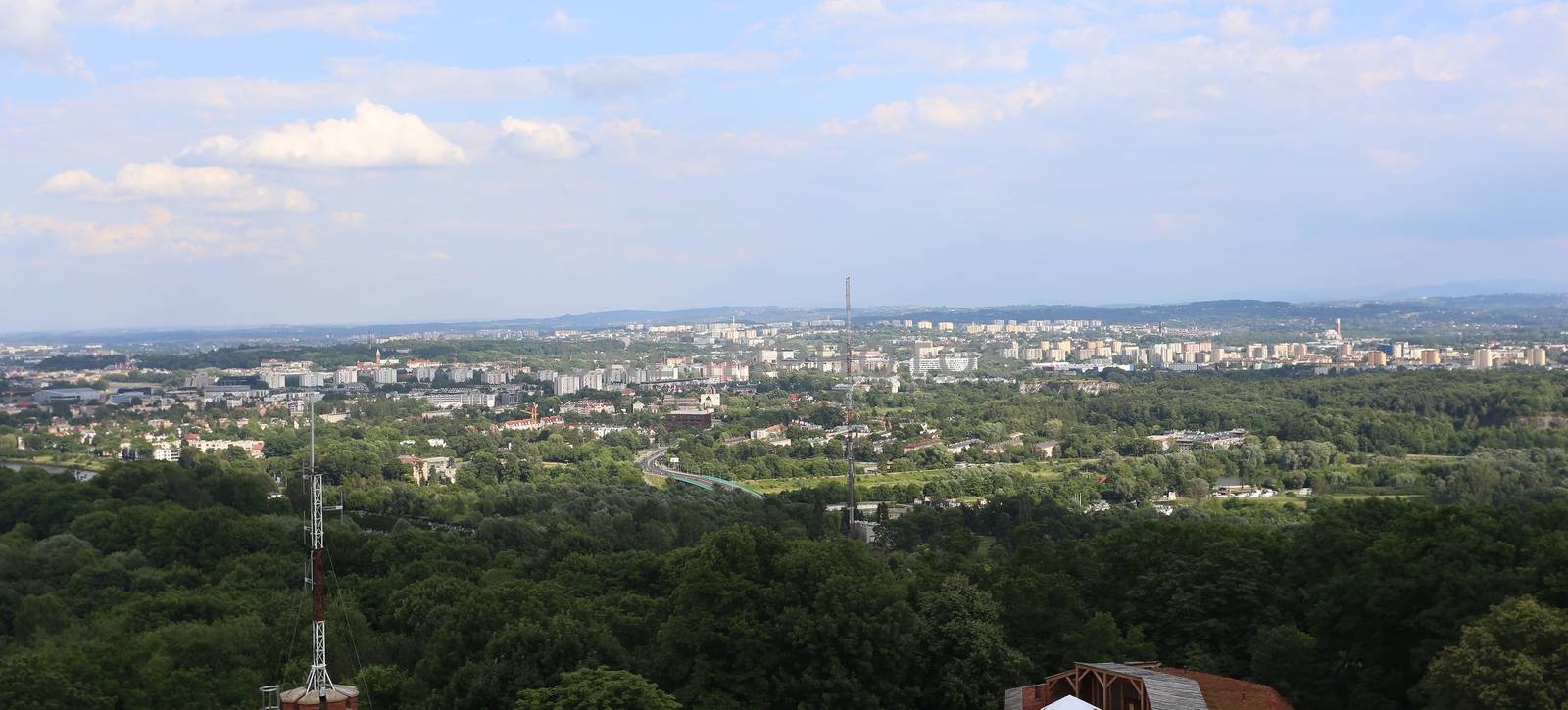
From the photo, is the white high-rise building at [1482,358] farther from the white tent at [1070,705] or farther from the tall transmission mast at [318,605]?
the tall transmission mast at [318,605]

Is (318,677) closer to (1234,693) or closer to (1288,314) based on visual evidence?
(1234,693)

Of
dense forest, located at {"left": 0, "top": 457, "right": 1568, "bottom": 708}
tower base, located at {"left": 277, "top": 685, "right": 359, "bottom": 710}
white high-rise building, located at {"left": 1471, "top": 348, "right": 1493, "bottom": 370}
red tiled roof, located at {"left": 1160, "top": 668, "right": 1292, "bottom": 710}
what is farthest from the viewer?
white high-rise building, located at {"left": 1471, "top": 348, "right": 1493, "bottom": 370}

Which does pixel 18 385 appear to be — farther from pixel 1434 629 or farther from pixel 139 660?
pixel 1434 629

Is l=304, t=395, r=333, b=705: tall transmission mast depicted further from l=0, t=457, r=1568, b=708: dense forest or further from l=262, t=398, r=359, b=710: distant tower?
l=0, t=457, r=1568, b=708: dense forest

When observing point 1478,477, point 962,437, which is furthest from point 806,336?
point 1478,477

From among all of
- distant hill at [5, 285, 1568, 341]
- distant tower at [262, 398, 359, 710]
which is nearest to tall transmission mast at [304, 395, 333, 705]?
distant tower at [262, 398, 359, 710]

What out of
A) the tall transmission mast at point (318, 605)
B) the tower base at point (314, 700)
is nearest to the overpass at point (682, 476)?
the tall transmission mast at point (318, 605)

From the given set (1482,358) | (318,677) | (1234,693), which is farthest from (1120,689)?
(1482,358)
